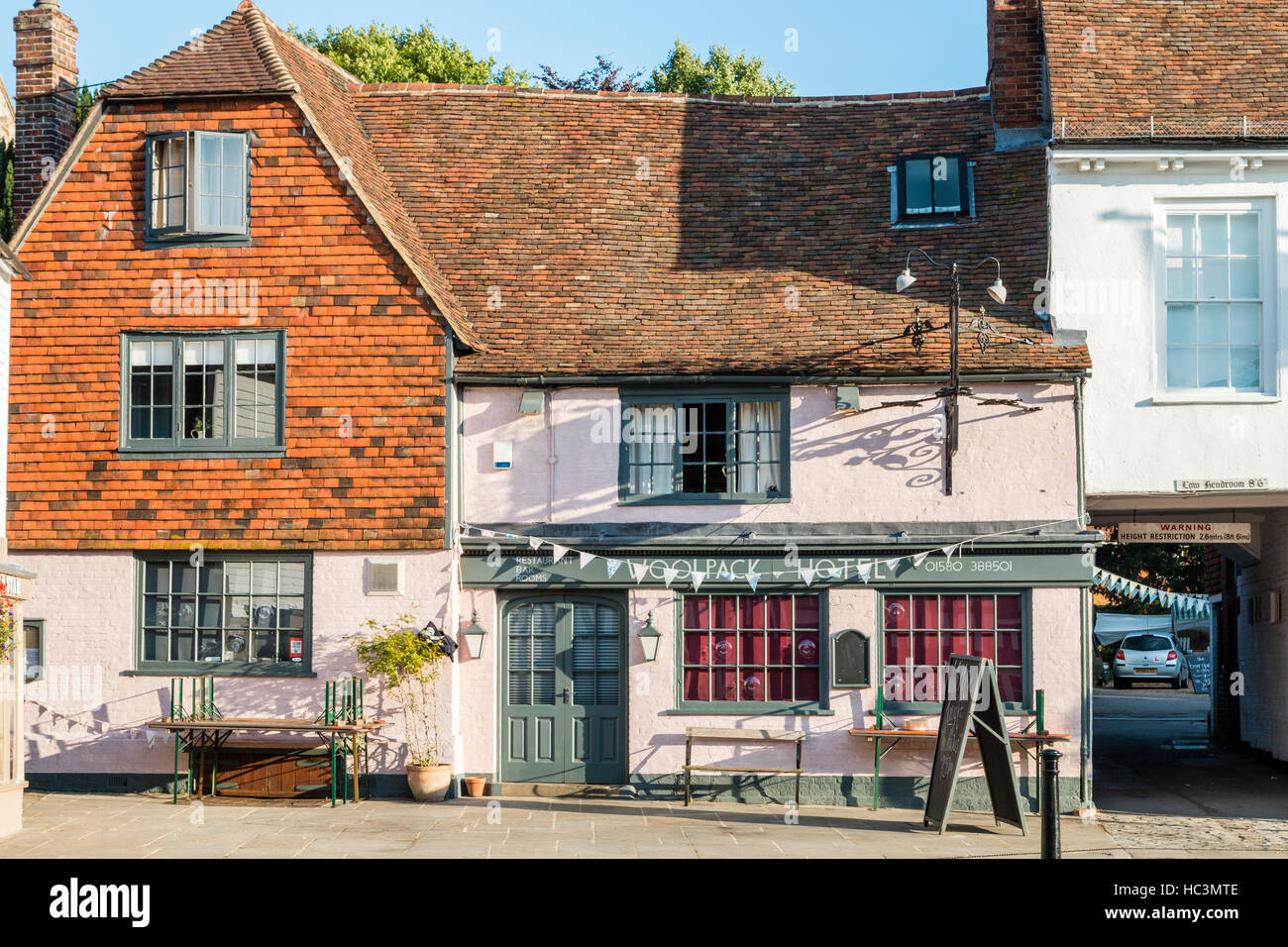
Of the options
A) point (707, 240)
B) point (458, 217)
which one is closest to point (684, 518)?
point (707, 240)

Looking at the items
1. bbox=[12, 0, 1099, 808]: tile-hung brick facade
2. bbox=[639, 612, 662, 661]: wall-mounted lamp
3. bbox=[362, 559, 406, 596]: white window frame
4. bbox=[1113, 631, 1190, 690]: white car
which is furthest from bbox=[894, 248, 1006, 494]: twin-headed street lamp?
bbox=[1113, 631, 1190, 690]: white car

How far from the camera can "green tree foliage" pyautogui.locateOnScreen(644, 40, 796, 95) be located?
3356cm

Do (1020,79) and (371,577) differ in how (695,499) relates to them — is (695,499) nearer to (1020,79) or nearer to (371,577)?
(371,577)

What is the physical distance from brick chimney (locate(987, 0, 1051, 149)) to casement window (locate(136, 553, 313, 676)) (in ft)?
35.6

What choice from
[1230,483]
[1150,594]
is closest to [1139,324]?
[1230,483]

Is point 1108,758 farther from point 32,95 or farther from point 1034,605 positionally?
point 32,95

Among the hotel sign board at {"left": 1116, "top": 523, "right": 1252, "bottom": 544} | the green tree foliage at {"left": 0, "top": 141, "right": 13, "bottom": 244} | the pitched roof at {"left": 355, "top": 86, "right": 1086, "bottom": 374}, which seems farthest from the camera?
the green tree foliage at {"left": 0, "top": 141, "right": 13, "bottom": 244}

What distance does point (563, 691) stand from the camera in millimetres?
17094

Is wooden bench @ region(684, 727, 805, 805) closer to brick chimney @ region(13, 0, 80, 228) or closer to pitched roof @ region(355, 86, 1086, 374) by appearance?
pitched roof @ region(355, 86, 1086, 374)

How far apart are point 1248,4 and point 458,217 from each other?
10991mm

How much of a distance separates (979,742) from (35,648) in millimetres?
10851

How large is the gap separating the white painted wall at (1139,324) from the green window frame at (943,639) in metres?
1.85

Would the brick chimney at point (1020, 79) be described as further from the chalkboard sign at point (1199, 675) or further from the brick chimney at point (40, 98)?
the chalkboard sign at point (1199, 675)

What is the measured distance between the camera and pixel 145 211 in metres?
17.2
